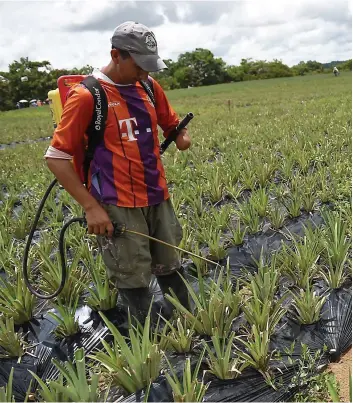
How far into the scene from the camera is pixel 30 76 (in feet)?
149

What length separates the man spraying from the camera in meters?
1.67

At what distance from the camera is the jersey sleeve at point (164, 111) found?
2016 millimetres

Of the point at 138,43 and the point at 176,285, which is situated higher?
the point at 138,43

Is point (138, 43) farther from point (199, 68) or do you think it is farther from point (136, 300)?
point (199, 68)

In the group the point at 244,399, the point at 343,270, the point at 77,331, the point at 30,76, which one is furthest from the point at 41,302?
the point at 30,76

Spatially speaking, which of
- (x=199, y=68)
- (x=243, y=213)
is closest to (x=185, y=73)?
(x=199, y=68)

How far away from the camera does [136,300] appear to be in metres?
2.01

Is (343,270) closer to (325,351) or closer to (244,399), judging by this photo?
(325,351)

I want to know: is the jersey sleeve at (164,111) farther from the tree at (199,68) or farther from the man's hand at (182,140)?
the tree at (199,68)

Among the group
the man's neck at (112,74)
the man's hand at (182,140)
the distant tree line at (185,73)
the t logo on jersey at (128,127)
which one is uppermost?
the distant tree line at (185,73)

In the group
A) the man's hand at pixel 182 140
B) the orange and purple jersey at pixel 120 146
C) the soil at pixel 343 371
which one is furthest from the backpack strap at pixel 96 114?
the soil at pixel 343 371

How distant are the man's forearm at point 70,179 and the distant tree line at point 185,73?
143ft

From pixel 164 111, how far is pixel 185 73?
58536 millimetres

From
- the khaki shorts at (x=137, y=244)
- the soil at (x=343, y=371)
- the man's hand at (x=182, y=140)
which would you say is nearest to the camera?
the soil at (x=343, y=371)
